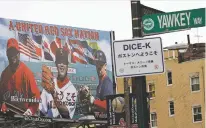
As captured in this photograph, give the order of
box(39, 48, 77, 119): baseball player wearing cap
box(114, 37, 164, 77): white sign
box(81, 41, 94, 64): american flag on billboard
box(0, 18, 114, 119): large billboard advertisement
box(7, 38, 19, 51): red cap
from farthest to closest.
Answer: box(81, 41, 94, 64): american flag on billboard → box(39, 48, 77, 119): baseball player wearing cap → box(7, 38, 19, 51): red cap → box(0, 18, 114, 119): large billboard advertisement → box(114, 37, 164, 77): white sign

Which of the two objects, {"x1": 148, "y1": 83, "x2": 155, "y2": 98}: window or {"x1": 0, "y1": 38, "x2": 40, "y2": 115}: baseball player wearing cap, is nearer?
{"x1": 0, "y1": 38, "x2": 40, "y2": 115}: baseball player wearing cap

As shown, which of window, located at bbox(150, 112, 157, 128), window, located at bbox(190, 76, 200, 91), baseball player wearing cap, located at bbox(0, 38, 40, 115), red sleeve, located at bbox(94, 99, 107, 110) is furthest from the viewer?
window, located at bbox(150, 112, 157, 128)

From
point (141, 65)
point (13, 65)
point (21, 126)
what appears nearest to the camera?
point (141, 65)

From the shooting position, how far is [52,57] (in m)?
43.2

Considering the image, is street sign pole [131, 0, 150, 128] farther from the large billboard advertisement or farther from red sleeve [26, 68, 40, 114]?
red sleeve [26, 68, 40, 114]

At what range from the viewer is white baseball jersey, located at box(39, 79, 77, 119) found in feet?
133

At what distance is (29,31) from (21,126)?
767 cm

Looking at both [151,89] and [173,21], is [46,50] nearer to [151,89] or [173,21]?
[151,89]

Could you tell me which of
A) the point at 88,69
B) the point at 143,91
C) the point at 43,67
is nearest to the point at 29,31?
the point at 43,67

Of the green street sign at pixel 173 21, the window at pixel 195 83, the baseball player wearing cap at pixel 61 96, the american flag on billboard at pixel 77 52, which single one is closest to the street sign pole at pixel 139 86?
the green street sign at pixel 173 21

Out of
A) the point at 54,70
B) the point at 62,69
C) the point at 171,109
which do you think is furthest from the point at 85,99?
the point at 171,109

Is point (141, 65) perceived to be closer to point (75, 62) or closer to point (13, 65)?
point (13, 65)

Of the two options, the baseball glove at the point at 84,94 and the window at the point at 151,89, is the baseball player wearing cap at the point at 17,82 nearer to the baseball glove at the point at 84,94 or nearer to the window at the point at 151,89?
the baseball glove at the point at 84,94

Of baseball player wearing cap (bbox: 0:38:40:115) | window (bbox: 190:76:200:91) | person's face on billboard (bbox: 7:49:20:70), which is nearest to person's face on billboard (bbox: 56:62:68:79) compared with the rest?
baseball player wearing cap (bbox: 0:38:40:115)
